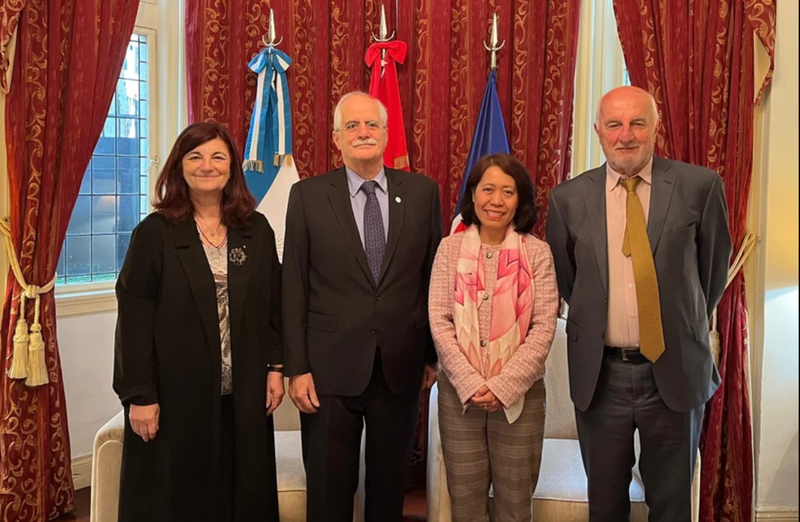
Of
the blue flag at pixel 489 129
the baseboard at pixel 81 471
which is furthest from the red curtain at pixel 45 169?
the blue flag at pixel 489 129

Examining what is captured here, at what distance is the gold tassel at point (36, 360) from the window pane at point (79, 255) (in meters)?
0.63

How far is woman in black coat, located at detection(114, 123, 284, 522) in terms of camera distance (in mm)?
2150

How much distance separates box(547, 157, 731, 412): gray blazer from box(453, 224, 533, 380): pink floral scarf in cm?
17

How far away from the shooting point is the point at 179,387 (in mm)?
2176

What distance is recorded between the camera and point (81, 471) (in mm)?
3473

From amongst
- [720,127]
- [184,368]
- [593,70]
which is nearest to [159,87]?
[184,368]

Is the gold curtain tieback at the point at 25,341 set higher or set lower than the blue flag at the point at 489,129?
lower

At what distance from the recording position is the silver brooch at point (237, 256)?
2.21 meters

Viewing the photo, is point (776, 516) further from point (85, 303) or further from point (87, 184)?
point (87, 184)

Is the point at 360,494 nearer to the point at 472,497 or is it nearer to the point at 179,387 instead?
the point at 472,497

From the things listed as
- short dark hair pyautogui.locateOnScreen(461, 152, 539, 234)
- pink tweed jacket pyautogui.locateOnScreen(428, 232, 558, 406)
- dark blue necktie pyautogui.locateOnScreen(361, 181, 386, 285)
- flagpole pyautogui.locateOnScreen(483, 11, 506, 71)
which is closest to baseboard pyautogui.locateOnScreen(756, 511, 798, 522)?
pink tweed jacket pyautogui.locateOnScreen(428, 232, 558, 406)

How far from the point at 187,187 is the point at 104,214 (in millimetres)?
1640

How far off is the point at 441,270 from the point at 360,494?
832mm

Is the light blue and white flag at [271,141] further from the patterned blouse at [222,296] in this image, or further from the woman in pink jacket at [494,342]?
the woman in pink jacket at [494,342]
